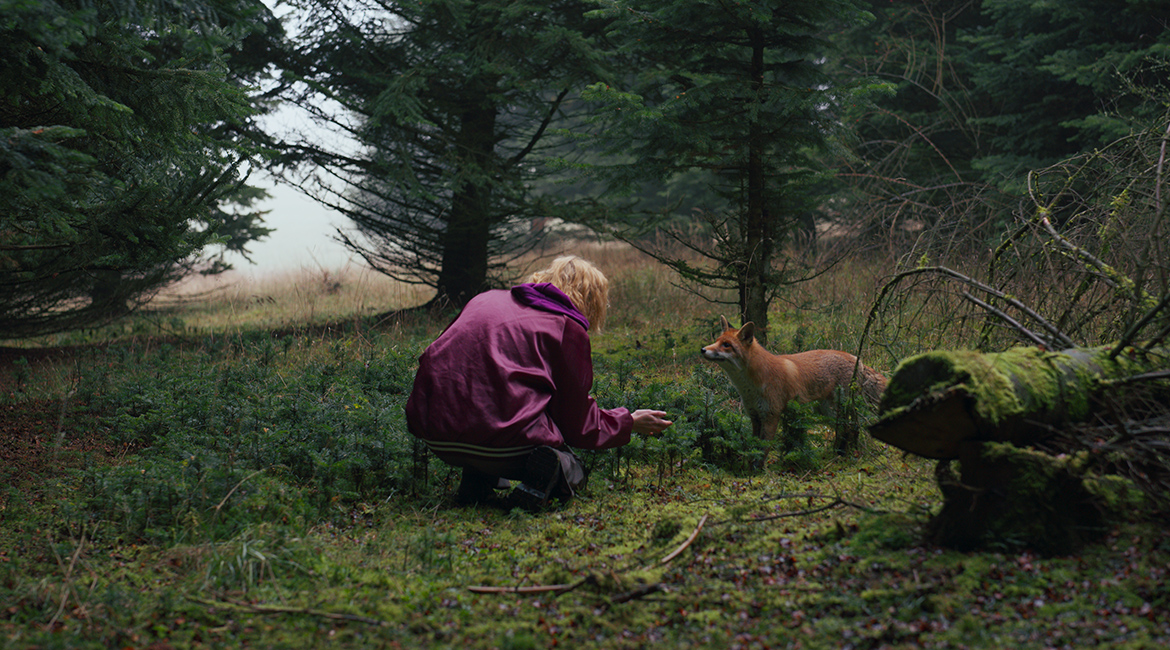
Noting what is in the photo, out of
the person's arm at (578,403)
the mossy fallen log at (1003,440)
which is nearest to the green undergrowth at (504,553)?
the mossy fallen log at (1003,440)

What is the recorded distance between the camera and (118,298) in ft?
28.3

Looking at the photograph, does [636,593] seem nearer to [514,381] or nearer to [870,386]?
[514,381]

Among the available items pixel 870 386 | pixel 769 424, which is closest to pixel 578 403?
pixel 769 424

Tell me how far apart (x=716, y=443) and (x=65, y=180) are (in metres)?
4.09

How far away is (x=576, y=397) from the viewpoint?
3.91 m

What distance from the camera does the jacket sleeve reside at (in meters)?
3.89

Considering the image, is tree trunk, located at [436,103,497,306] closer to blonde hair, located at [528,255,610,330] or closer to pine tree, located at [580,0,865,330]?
pine tree, located at [580,0,865,330]

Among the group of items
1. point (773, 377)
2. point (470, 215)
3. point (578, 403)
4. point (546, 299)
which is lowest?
point (578, 403)

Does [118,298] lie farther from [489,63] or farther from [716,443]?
[716,443]

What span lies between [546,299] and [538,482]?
108cm

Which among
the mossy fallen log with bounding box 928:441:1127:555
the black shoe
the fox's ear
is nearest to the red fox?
the fox's ear

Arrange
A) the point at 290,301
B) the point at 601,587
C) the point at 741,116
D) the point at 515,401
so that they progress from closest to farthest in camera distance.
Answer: the point at 601,587, the point at 515,401, the point at 741,116, the point at 290,301

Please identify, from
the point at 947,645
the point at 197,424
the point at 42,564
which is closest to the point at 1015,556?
the point at 947,645

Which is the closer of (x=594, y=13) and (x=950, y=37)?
(x=594, y=13)
